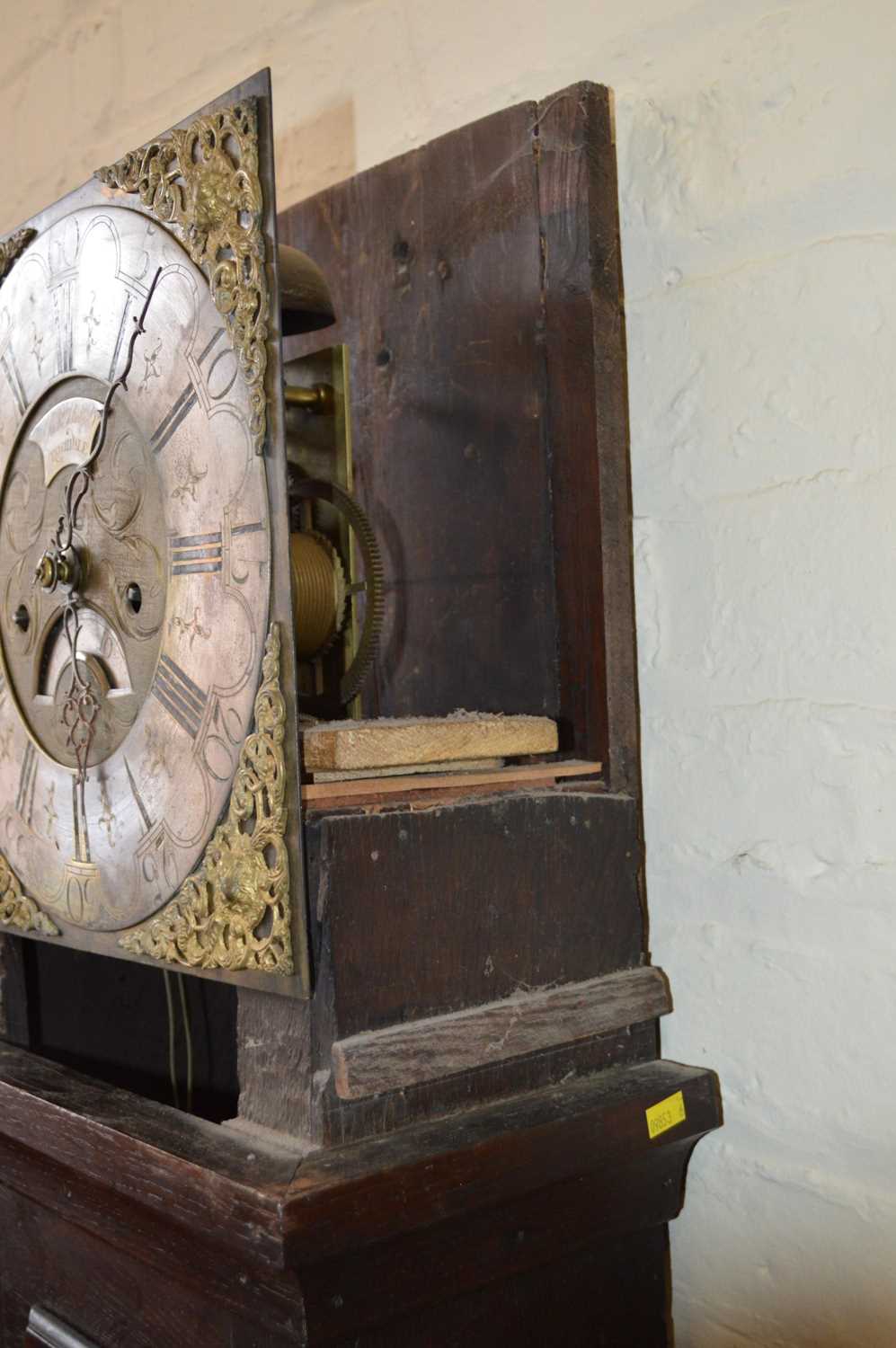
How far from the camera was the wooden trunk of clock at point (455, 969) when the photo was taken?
3.31ft

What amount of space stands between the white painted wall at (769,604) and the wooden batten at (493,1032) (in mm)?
60

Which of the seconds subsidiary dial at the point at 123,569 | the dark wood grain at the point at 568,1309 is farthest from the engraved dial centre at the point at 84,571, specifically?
the dark wood grain at the point at 568,1309

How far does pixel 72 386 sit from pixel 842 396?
68cm

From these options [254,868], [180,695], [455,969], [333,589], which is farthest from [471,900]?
[333,589]

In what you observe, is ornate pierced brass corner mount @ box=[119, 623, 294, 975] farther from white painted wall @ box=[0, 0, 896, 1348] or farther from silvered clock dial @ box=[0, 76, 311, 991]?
white painted wall @ box=[0, 0, 896, 1348]

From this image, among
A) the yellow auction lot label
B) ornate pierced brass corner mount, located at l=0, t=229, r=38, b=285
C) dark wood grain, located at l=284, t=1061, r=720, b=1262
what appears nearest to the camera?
dark wood grain, located at l=284, t=1061, r=720, b=1262

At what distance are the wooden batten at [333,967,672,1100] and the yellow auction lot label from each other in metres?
0.07

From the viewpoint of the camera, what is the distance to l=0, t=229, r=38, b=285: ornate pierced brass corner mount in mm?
1365

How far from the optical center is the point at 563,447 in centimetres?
125

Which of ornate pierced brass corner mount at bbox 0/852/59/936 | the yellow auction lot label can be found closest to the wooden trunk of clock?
the yellow auction lot label

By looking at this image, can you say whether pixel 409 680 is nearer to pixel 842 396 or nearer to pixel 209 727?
pixel 209 727

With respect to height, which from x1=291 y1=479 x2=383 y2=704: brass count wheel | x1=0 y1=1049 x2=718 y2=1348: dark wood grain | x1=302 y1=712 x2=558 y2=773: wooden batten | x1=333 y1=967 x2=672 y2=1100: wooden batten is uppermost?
x1=291 y1=479 x2=383 y2=704: brass count wheel

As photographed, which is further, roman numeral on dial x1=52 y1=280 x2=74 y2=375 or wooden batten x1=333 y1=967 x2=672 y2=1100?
roman numeral on dial x1=52 y1=280 x2=74 y2=375

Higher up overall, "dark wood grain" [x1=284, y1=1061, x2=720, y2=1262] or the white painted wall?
the white painted wall
